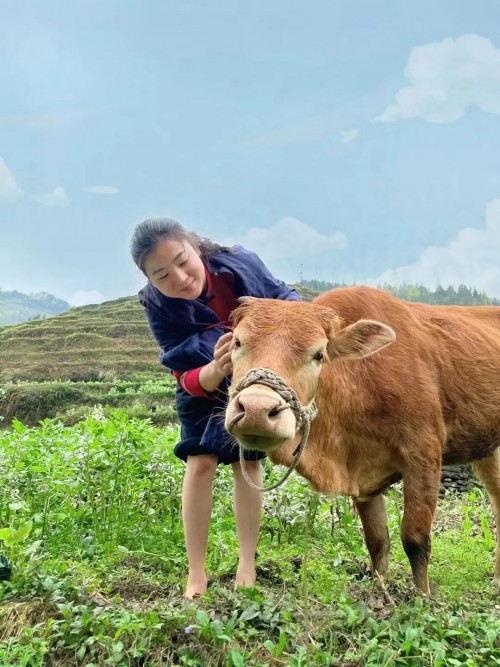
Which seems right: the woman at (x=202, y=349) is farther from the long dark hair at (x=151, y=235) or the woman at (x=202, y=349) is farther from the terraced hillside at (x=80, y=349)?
the terraced hillside at (x=80, y=349)

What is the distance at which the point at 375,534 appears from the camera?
4.15 m

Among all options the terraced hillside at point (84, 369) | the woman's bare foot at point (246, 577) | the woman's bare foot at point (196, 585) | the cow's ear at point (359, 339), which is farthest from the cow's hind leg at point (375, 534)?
the terraced hillside at point (84, 369)

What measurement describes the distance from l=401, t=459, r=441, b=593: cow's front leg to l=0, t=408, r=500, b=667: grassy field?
0.29 metres

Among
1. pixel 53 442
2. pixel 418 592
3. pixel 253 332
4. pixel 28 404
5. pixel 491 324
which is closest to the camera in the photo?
pixel 253 332

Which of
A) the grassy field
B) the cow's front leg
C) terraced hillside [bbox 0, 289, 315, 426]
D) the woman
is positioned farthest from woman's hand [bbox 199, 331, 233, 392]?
terraced hillside [bbox 0, 289, 315, 426]

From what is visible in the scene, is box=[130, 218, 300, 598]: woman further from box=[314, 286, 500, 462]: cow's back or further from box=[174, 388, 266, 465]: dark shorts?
box=[314, 286, 500, 462]: cow's back

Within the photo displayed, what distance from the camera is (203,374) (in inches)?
134

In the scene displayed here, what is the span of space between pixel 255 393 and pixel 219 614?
122 centimetres

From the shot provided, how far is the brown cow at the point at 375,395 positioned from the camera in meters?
2.90

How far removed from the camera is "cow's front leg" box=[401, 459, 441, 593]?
3.68 m

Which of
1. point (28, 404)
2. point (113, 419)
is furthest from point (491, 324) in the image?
point (28, 404)

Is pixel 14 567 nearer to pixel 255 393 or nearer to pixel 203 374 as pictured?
pixel 203 374

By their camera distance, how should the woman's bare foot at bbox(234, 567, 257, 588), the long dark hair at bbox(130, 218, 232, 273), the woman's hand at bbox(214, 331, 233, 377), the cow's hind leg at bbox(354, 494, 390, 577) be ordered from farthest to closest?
the cow's hind leg at bbox(354, 494, 390, 577) < the woman's bare foot at bbox(234, 567, 257, 588) < the long dark hair at bbox(130, 218, 232, 273) < the woman's hand at bbox(214, 331, 233, 377)

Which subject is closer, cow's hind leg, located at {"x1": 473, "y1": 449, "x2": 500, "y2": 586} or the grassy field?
the grassy field
